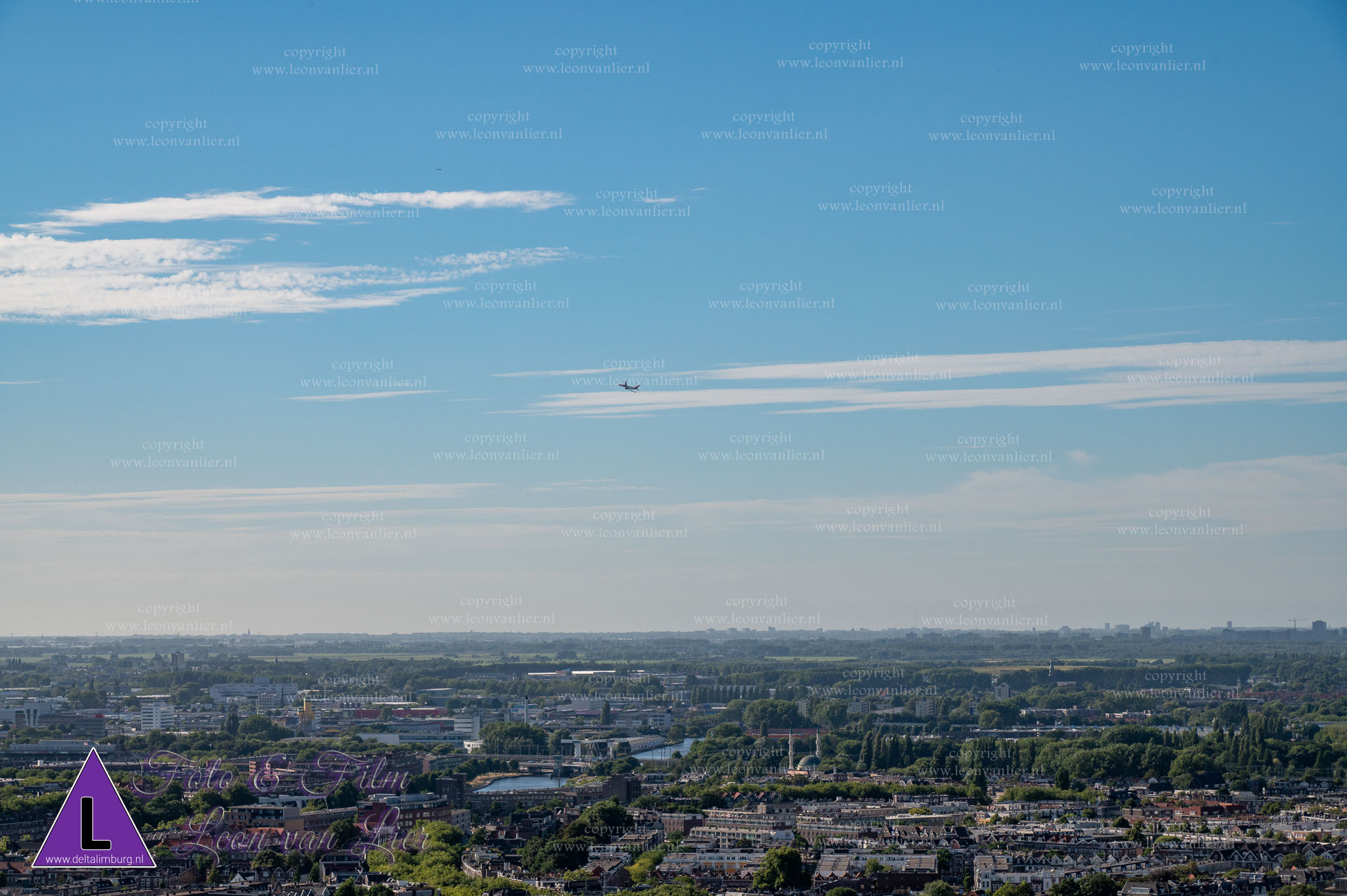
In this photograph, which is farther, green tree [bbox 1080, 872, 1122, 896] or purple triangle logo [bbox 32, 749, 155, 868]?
green tree [bbox 1080, 872, 1122, 896]

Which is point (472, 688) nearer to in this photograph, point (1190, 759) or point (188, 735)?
point (188, 735)

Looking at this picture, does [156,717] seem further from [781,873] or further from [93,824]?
[93,824]

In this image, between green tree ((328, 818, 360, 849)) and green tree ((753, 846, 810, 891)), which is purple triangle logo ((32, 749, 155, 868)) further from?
green tree ((328, 818, 360, 849))
